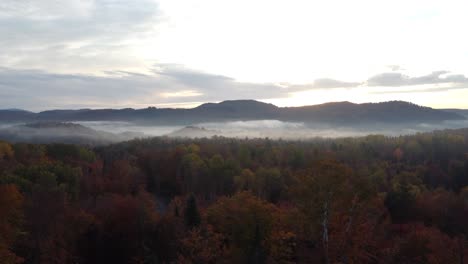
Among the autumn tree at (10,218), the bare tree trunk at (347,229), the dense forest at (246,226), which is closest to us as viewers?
the bare tree trunk at (347,229)

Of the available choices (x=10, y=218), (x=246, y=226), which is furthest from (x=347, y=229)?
(x=10, y=218)

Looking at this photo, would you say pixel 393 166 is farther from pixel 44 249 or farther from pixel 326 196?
pixel 44 249

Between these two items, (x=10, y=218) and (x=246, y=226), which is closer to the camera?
(x=10, y=218)

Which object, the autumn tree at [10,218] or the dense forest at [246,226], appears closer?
the dense forest at [246,226]

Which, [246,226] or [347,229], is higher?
[347,229]

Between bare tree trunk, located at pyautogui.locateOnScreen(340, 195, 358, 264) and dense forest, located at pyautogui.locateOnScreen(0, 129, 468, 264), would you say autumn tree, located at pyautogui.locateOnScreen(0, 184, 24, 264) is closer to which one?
dense forest, located at pyautogui.locateOnScreen(0, 129, 468, 264)

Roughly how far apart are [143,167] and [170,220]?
55527mm

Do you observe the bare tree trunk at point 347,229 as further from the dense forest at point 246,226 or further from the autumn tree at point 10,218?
the autumn tree at point 10,218

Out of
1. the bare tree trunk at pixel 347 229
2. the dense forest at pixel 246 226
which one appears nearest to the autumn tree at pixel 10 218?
the dense forest at pixel 246 226

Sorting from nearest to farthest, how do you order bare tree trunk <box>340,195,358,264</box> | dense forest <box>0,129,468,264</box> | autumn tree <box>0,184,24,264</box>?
bare tree trunk <box>340,195,358,264</box>, dense forest <box>0,129,468,264</box>, autumn tree <box>0,184,24,264</box>

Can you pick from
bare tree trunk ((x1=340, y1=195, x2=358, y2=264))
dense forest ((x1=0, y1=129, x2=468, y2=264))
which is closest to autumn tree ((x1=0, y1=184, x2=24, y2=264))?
dense forest ((x1=0, y1=129, x2=468, y2=264))

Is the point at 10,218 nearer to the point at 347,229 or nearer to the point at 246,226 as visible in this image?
the point at 246,226

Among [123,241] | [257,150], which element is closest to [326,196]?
[123,241]

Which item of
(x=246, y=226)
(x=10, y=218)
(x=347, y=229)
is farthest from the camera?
(x=246, y=226)
